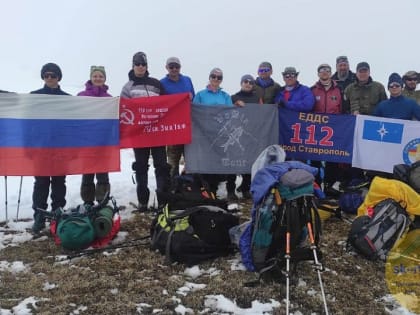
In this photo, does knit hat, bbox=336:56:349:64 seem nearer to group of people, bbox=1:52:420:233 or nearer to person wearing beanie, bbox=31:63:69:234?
group of people, bbox=1:52:420:233

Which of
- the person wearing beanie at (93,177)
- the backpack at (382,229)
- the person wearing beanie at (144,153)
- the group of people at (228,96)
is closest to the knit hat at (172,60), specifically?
the group of people at (228,96)

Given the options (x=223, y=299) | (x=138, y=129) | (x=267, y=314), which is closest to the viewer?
(x=267, y=314)

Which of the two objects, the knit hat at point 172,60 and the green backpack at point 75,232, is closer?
the green backpack at point 75,232

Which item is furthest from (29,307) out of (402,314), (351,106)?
(351,106)

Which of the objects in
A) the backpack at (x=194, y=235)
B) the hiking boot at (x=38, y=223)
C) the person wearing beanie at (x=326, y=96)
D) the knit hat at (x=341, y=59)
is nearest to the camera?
the backpack at (x=194, y=235)

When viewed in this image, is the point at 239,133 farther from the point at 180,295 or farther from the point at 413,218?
the point at 180,295

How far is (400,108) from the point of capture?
25.9 feet

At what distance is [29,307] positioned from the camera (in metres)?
4.10

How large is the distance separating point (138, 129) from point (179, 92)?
114 centimetres

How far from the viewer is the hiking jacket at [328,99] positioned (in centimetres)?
830

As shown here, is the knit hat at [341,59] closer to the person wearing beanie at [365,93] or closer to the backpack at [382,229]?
the person wearing beanie at [365,93]

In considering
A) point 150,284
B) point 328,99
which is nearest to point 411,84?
point 328,99

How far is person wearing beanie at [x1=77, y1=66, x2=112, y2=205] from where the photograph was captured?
758 cm

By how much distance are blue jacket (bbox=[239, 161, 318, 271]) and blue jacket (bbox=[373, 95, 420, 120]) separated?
3.90m
